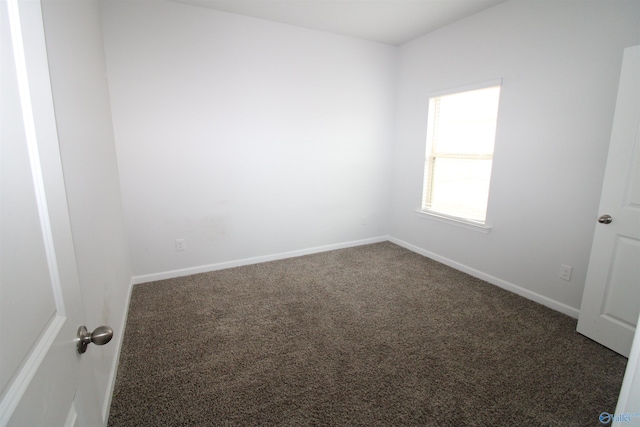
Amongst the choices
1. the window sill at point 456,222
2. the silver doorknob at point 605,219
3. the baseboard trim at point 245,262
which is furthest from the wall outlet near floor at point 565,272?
the baseboard trim at point 245,262

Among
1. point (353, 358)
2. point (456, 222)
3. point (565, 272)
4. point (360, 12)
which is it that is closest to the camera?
point (353, 358)

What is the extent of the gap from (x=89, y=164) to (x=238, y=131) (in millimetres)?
1784

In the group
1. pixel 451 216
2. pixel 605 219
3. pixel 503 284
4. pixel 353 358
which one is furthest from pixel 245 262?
pixel 605 219

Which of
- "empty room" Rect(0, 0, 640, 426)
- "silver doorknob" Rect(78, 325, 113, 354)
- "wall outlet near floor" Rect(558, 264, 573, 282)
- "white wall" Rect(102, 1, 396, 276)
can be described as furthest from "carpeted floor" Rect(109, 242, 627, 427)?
"silver doorknob" Rect(78, 325, 113, 354)

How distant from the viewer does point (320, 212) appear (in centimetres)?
404

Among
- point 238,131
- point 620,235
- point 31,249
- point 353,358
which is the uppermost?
point 238,131

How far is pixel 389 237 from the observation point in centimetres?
464

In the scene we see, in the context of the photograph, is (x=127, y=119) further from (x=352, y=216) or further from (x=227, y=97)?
(x=352, y=216)

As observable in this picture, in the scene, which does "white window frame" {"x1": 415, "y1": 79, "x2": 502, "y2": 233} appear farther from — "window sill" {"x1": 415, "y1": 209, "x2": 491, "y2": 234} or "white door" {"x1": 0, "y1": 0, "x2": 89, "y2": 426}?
"white door" {"x1": 0, "y1": 0, "x2": 89, "y2": 426}

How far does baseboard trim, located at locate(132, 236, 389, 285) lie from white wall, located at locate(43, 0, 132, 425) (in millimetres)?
670

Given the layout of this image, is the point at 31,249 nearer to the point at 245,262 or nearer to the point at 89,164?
the point at 89,164

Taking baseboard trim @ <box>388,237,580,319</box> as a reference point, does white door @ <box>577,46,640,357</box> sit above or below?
above

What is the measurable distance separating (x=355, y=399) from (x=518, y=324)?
1592mm

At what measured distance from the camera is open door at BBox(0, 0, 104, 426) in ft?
1.43
